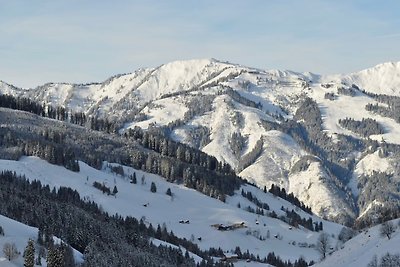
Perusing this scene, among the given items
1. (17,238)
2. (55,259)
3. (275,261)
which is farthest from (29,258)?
(275,261)

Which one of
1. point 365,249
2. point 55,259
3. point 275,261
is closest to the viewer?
point 55,259

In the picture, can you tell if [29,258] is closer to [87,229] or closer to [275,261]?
[87,229]

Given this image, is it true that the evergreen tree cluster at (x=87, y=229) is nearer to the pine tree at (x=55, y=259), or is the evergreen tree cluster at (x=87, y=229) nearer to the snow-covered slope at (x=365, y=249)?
the pine tree at (x=55, y=259)

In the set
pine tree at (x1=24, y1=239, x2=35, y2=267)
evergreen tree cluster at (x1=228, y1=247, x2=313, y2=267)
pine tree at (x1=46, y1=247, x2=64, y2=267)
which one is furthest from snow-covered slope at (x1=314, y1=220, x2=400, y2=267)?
pine tree at (x1=24, y1=239, x2=35, y2=267)

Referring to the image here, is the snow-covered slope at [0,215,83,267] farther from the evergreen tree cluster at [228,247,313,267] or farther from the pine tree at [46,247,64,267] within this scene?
the evergreen tree cluster at [228,247,313,267]

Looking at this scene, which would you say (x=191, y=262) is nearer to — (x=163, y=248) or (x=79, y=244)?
(x=163, y=248)

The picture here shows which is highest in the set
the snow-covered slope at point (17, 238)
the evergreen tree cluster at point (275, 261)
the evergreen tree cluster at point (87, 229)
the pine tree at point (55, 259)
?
the pine tree at point (55, 259)

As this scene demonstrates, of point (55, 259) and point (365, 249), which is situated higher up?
point (55, 259)

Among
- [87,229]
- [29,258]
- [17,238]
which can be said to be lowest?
[87,229]

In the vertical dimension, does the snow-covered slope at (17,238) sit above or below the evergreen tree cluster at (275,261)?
above

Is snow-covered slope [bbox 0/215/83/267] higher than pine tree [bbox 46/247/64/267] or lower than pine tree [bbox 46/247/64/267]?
lower

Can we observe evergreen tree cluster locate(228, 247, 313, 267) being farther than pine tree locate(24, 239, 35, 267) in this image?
Yes

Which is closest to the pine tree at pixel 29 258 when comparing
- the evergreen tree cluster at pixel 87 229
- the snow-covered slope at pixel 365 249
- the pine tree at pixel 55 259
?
the pine tree at pixel 55 259

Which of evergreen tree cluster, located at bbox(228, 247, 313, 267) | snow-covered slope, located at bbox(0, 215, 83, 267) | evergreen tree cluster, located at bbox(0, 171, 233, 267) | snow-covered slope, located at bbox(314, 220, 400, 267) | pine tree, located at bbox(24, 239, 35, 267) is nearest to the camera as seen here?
pine tree, located at bbox(24, 239, 35, 267)
